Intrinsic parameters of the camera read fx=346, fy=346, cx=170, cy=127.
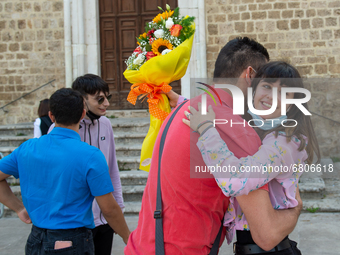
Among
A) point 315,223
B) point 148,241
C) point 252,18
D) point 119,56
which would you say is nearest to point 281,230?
point 148,241

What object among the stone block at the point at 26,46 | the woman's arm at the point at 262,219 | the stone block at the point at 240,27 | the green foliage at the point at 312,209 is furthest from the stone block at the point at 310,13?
the woman's arm at the point at 262,219

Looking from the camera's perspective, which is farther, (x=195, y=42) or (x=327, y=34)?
(x=195, y=42)

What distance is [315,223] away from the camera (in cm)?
482

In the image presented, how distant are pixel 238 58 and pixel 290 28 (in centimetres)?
727

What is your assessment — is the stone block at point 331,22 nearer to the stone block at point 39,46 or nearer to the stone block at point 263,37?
the stone block at point 263,37

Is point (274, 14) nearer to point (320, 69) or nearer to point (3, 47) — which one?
point (320, 69)

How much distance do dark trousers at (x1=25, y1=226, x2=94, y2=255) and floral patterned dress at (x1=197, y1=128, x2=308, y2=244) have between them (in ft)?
3.35

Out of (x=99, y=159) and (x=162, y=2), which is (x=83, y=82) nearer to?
(x=99, y=159)

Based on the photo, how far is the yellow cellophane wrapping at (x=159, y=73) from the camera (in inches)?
104

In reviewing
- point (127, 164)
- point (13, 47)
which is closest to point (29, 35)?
point (13, 47)

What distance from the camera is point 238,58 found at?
5.55 ft

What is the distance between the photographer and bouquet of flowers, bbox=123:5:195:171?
8.73 ft

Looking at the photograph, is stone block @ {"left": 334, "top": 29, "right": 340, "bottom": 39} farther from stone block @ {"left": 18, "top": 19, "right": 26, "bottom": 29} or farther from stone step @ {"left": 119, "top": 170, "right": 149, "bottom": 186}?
stone block @ {"left": 18, "top": 19, "right": 26, "bottom": 29}

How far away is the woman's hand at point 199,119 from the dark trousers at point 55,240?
3.64 ft
